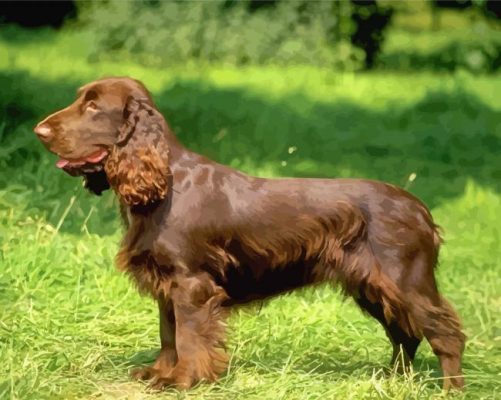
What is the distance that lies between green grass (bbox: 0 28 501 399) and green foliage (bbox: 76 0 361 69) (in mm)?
3269

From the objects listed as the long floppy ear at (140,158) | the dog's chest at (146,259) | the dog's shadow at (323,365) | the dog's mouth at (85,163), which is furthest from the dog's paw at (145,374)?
the dog's mouth at (85,163)

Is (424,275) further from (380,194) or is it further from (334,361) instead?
(334,361)

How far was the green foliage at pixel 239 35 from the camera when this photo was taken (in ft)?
64.3

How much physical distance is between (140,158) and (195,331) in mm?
766

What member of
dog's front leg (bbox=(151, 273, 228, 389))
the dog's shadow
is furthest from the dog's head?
the dog's shadow

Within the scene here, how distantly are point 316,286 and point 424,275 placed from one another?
0.48 metres

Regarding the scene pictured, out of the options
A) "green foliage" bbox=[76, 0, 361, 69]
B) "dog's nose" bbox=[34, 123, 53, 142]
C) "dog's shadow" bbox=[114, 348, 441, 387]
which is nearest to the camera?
"dog's nose" bbox=[34, 123, 53, 142]

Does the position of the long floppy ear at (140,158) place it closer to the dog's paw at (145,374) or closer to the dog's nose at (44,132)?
the dog's nose at (44,132)

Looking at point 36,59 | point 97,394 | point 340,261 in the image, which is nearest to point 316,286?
point 340,261

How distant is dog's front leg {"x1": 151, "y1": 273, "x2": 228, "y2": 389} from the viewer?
499 cm

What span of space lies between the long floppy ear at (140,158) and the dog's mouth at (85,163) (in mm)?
36

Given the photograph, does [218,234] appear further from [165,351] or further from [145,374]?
[145,374]

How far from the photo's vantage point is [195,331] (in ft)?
16.4

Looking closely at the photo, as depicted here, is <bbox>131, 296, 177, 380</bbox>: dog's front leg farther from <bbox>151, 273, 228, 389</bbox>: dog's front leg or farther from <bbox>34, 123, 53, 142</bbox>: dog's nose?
<bbox>34, 123, 53, 142</bbox>: dog's nose
